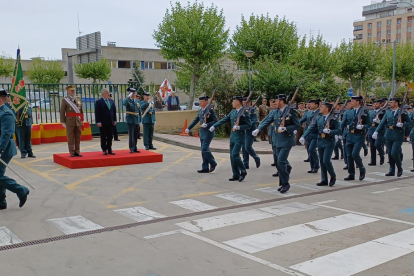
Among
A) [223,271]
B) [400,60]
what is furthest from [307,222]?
[400,60]

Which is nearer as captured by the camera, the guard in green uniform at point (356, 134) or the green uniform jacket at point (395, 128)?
the guard in green uniform at point (356, 134)

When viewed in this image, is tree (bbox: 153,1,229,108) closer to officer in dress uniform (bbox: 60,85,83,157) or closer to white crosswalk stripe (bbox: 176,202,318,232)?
officer in dress uniform (bbox: 60,85,83,157)

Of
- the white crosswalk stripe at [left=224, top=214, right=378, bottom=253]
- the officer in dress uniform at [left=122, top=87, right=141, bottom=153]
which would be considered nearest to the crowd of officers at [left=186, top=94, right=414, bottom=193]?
the white crosswalk stripe at [left=224, top=214, right=378, bottom=253]

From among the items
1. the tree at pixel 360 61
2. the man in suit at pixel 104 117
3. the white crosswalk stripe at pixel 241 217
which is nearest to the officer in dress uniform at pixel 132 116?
the man in suit at pixel 104 117

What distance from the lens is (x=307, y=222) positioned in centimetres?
708

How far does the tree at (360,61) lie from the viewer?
4628 cm

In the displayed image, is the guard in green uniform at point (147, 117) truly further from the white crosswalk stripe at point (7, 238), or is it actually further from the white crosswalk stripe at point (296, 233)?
the white crosswalk stripe at point (296, 233)

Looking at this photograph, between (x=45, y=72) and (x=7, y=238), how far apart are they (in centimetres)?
5088

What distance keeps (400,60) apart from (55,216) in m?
48.6

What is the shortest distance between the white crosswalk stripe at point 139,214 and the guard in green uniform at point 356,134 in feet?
18.7

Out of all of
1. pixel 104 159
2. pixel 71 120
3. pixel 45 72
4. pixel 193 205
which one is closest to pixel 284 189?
pixel 193 205

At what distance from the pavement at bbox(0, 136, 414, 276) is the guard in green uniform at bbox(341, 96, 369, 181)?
43cm

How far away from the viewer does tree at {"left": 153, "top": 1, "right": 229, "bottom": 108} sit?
99.1 ft

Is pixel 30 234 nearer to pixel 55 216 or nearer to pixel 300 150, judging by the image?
pixel 55 216
